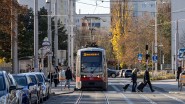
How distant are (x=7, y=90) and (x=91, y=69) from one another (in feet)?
84.0

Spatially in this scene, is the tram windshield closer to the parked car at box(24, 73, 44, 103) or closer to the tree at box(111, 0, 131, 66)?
the parked car at box(24, 73, 44, 103)

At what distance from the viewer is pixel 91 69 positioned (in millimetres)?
42562

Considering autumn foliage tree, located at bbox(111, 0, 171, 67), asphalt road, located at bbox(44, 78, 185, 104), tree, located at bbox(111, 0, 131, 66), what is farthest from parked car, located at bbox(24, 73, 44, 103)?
tree, located at bbox(111, 0, 131, 66)

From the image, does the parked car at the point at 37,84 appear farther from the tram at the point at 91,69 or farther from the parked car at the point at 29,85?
the tram at the point at 91,69

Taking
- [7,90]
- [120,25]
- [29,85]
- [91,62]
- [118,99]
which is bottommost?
[118,99]

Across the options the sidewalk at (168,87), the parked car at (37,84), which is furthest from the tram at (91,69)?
the parked car at (37,84)

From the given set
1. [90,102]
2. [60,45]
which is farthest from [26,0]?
[90,102]

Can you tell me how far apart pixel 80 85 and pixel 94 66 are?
1.75 metres

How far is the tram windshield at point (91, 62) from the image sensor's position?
1674 inches

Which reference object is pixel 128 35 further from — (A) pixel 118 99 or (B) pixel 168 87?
(A) pixel 118 99

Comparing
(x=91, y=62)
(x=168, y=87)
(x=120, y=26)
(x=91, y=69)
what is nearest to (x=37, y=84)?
(x=91, y=69)

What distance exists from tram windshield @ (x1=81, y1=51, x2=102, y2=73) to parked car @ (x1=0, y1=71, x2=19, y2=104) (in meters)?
24.0

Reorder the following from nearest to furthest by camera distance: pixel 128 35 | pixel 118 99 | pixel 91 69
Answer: pixel 118 99 < pixel 91 69 < pixel 128 35

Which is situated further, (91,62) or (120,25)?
(120,25)
